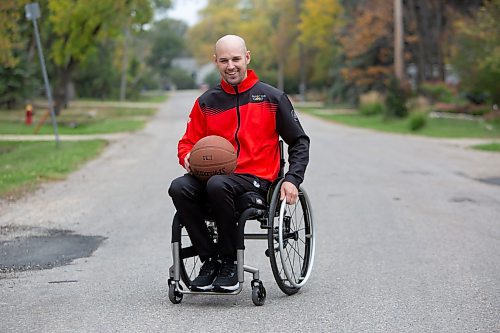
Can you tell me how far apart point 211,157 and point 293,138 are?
725 millimetres

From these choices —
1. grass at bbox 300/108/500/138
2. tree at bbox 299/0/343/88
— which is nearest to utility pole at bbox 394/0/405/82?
grass at bbox 300/108/500/138

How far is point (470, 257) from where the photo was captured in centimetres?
806

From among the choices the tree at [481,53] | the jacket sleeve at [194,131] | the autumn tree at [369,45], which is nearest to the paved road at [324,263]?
the jacket sleeve at [194,131]

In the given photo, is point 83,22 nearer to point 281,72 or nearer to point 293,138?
point 293,138

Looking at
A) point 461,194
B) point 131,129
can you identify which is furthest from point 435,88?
point 461,194

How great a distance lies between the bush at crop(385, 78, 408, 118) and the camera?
118 feet

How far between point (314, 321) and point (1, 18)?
14.9 m

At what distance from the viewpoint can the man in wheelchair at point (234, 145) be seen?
602 cm

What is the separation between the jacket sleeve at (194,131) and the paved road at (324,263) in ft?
3.45

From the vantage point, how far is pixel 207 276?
619 centimetres

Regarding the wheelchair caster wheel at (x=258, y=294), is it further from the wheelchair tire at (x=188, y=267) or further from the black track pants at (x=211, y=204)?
the wheelchair tire at (x=188, y=267)

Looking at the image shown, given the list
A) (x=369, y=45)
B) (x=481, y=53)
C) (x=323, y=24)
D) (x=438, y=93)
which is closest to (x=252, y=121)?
(x=481, y=53)

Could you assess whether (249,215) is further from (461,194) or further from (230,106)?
(461,194)

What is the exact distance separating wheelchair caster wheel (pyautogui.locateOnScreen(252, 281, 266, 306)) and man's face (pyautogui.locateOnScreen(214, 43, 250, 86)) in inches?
53.4
